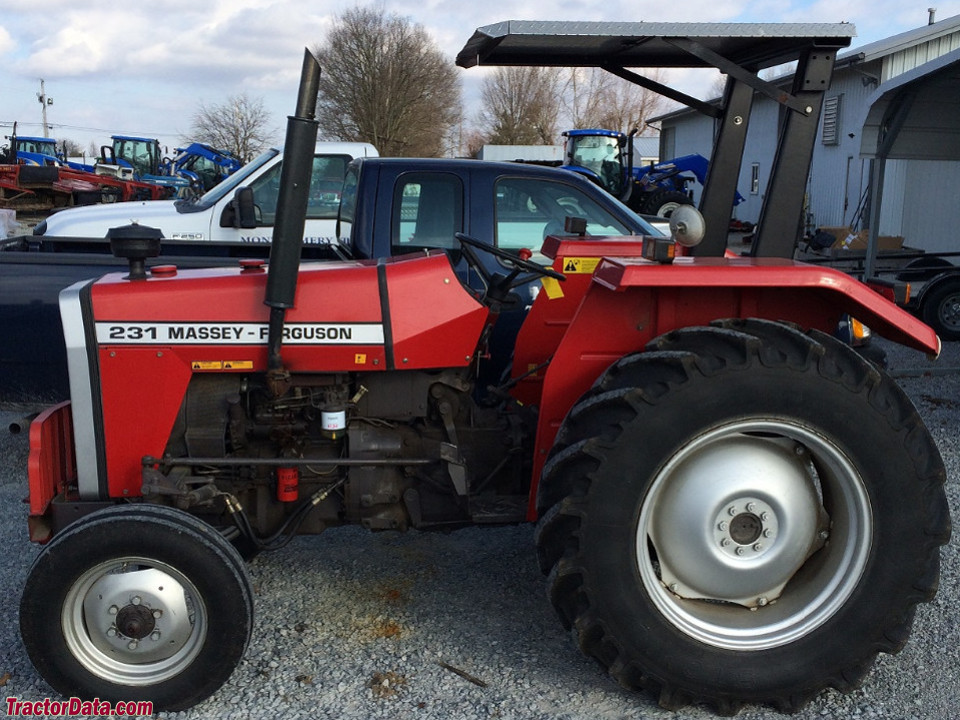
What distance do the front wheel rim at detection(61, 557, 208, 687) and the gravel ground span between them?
180 millimetres

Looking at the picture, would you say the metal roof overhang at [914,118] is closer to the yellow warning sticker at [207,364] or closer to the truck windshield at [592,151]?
the yellow warning sticker at [207,364]

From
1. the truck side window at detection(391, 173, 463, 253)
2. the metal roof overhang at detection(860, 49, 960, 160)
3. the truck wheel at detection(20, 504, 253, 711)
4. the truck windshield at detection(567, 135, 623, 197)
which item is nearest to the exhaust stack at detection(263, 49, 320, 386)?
the truck wheel at detection(20, 504, 253, 711)

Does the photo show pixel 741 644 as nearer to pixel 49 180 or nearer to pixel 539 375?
pixel 539 375

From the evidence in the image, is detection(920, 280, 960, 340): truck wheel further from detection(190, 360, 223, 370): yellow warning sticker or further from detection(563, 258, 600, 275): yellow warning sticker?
detection(190, 360, 223, 370): yellow warning sticker

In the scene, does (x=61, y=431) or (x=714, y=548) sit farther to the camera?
(x=61, y=431)

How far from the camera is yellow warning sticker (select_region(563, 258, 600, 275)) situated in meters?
3.81

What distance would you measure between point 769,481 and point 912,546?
44cm

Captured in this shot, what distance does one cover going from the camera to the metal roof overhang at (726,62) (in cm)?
284

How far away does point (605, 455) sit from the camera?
2.60 metres

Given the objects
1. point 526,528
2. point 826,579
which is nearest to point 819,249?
point 526,528

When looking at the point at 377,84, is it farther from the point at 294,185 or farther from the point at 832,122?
the point at 294,185

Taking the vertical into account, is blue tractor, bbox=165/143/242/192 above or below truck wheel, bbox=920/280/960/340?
above

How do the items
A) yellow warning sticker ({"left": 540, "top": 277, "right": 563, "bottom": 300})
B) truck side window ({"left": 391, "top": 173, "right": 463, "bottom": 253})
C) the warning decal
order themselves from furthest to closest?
truck side window ({"left": 391, "top": 173, "right": 463, "bottom": 253}) < yellow warning sticker ({"left": 540, "top": 277, "right": 563, "bottom": 300}) < the warning decal

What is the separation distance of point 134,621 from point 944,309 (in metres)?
8.31
